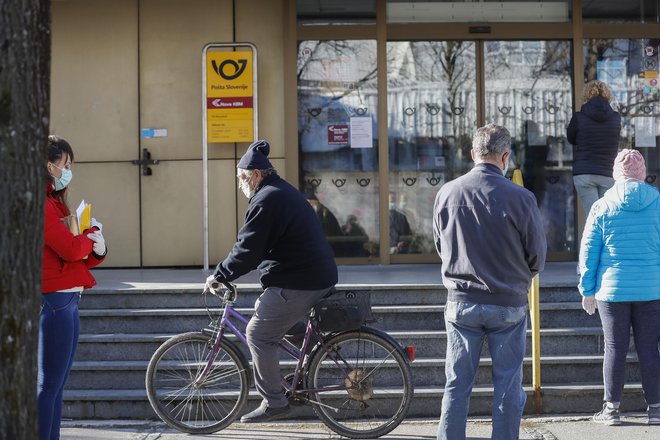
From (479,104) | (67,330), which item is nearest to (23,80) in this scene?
(67,330)

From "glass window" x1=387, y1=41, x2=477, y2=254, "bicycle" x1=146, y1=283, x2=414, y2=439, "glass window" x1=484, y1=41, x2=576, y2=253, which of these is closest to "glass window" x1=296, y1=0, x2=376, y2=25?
"glass window" x1=387, y1=41, x2=477, y2=254

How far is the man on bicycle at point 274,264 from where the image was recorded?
581 centimetres

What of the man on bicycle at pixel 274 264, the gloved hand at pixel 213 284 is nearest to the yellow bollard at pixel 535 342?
the man on bicycle at pixel 274 264

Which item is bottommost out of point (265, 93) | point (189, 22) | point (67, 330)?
point (67, 330)

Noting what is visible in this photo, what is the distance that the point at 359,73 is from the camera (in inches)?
407

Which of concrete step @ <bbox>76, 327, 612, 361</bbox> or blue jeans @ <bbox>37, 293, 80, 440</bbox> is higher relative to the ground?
blue jeans @ <bbox>37, 293, 80, 440</bbox>

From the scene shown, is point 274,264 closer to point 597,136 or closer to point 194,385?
point 194,385

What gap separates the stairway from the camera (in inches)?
267

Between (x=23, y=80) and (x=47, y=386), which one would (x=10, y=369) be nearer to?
(x=23, y=80)

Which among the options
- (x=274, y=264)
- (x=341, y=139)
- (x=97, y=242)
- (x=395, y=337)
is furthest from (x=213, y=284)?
(x=341, y=139)

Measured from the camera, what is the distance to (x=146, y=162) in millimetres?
10203

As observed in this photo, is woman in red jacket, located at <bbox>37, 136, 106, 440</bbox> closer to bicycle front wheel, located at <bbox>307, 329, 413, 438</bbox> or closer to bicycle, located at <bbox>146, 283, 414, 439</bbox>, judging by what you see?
bicycle, located at <bbox>146, 283, 414, 439</bbox>

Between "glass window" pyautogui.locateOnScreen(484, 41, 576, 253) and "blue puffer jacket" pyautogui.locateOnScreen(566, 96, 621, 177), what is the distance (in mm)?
2177

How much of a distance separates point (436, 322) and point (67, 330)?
3.38 meters
